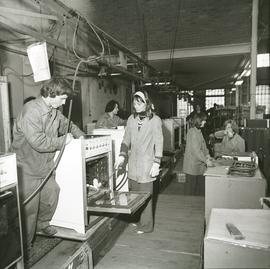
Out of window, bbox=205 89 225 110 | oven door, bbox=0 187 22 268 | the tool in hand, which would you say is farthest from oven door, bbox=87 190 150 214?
window, bbox=205 89 225 110

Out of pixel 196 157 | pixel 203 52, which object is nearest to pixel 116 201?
pixel 196 157

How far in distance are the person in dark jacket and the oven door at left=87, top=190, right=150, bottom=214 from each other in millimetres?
1883

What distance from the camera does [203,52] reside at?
9188mm

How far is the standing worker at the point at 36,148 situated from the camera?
2.83m

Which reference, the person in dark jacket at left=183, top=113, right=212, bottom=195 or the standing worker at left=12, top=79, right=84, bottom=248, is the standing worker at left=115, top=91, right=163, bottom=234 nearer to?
the standing worker at left=12, top=79, right=84, bottom=248

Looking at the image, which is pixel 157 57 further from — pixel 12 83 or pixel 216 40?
pixel 12 83

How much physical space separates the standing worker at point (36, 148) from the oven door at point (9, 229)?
623 millimetres

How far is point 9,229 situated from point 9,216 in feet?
0.33

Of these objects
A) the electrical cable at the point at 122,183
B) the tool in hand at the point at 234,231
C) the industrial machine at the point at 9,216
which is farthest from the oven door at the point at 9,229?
the electrical cable at the point at 122,183

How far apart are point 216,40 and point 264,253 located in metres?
7.80

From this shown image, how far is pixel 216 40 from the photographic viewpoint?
27.6 feet

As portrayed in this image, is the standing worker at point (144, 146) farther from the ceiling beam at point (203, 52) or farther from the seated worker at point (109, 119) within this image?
the ceiling beam at point (203, 52)

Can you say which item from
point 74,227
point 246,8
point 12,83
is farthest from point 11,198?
point 246,8

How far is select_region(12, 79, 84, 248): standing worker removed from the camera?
2830mm
